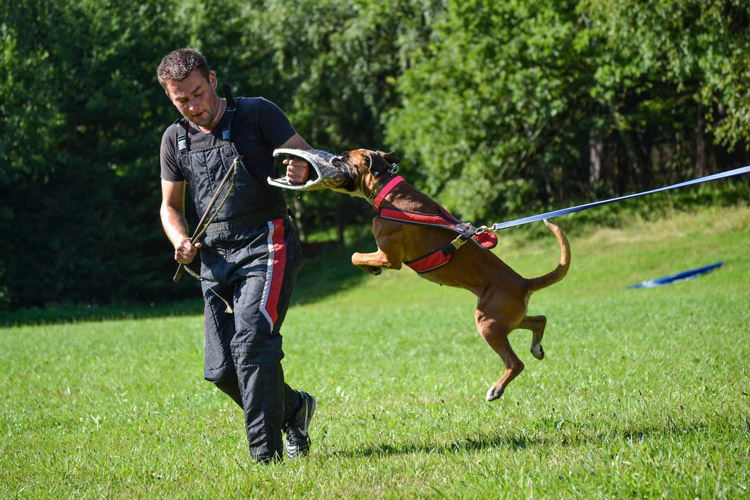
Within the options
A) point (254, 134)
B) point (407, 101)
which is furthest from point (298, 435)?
point (407, 101)

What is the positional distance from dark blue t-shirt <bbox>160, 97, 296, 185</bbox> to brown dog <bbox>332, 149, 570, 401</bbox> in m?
0.41

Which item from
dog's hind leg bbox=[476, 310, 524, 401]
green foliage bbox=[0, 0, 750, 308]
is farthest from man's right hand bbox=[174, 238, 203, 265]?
green foliage bbox=[0, 0, 750, 308]

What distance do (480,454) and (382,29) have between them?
27.6 metres

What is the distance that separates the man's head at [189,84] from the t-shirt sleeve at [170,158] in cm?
25

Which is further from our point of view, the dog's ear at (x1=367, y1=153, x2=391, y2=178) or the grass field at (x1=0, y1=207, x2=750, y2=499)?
the dog's ear at (x1=367, y1=153, x2=391, y2=178)

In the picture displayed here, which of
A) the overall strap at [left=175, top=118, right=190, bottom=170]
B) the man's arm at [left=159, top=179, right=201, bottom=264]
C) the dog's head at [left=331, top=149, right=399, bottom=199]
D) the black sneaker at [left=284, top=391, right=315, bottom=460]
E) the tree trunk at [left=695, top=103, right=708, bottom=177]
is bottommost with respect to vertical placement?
the tree trunk at [left=695, top=103, right=708, bottom=177]

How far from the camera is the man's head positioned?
427 centimetres

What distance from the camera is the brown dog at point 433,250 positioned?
4625 millimetres

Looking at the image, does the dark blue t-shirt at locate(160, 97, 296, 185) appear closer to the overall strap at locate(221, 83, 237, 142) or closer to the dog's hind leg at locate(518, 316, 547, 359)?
the overall strap at locate(221, 83, 237, 142)

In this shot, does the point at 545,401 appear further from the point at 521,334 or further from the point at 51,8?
the point at 51,8

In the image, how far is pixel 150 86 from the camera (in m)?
26.4

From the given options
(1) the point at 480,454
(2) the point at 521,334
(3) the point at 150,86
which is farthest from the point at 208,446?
(3) the point at 150,86

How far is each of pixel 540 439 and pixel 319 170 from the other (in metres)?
2.17

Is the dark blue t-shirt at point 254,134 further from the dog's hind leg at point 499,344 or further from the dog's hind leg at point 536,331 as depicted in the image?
the dog's hind leg at point 536,331
